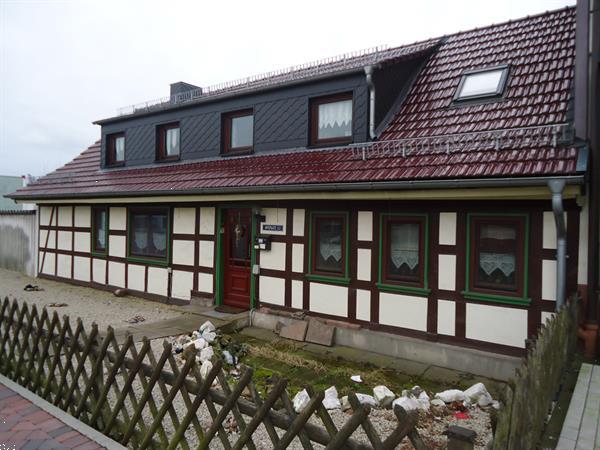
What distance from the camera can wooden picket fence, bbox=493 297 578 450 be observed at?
2.39 metres

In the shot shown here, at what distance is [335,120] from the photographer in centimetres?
872

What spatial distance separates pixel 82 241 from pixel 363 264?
8.84 metres

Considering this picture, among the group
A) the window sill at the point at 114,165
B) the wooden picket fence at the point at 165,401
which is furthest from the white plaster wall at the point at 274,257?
the window sill at the point at 114,165

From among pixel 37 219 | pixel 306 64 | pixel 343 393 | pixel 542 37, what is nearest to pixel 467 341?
pixel 343 393

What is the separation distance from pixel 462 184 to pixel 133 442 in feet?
15.4

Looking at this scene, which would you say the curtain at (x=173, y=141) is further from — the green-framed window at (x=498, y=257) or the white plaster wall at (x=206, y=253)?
the green-framed window at (x=498, y=257)

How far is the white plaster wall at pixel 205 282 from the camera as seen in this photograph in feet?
31.1

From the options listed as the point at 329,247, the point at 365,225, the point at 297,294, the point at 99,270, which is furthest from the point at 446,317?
the point at 99,270

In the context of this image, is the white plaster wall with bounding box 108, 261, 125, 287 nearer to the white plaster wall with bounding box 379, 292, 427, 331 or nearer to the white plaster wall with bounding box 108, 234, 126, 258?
the white plaster wall with bounding box 108, 234, 126, 258

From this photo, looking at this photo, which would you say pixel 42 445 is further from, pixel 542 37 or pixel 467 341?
pixel 542 37

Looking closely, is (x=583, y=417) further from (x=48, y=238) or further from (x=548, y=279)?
(x=48, y=238)

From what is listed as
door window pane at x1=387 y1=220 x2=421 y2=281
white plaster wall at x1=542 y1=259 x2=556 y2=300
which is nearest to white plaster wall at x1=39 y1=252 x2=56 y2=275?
door window pane at x1=387 y1=220 x2=421 y2=281

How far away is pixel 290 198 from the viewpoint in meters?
7.57

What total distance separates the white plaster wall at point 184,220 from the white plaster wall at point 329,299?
346 centimetres
